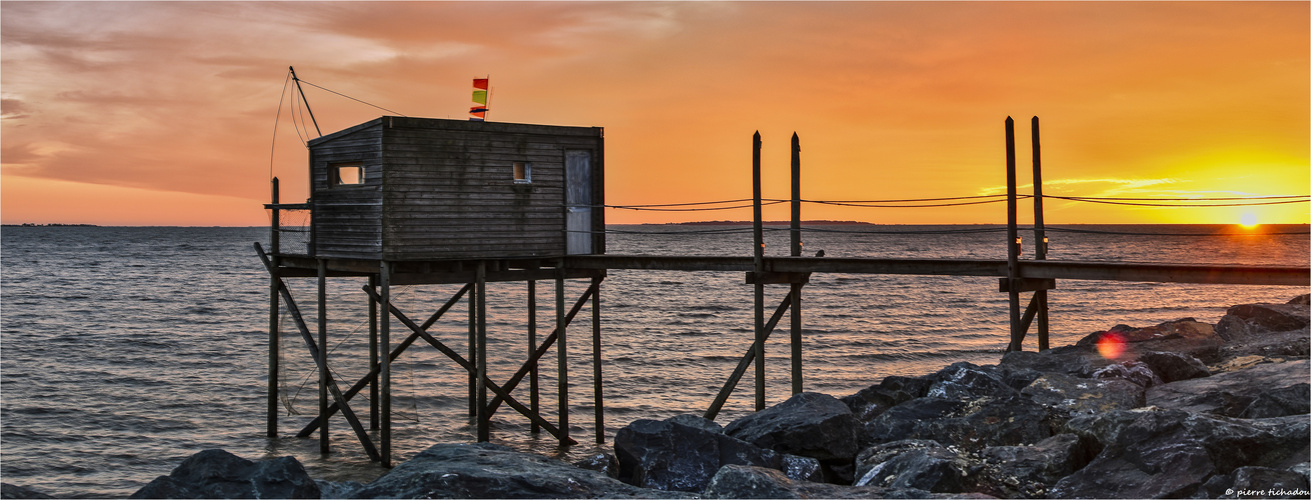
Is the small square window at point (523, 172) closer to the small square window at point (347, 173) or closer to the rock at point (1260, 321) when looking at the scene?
the small square window at point (347, 173)

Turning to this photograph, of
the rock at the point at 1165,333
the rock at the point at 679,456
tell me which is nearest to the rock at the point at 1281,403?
the rock at the point at 679,456

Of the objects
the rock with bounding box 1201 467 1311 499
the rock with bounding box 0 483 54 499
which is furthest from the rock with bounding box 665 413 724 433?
the rock with bounding box 0 483 54 499

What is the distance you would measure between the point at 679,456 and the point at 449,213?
6981mm

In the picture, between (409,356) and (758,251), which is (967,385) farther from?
(409,356)

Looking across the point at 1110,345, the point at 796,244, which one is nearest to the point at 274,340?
the point at 796,244

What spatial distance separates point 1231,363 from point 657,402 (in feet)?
36.6

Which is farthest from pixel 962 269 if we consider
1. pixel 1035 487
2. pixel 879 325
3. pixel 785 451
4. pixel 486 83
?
pixel 879 325

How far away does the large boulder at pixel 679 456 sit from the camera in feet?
34.2

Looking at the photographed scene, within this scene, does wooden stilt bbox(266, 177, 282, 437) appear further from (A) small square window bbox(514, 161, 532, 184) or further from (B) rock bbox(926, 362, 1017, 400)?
(B) rock bbox(926, 362, 1017, 400)

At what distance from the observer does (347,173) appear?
1659 cm

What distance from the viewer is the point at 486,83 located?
16.9 meters

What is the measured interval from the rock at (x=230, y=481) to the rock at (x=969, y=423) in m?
6.63

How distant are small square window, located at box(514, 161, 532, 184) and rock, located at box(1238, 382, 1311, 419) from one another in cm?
1122

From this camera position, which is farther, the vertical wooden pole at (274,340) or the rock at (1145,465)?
the vertical wooden pole at (274,340)
